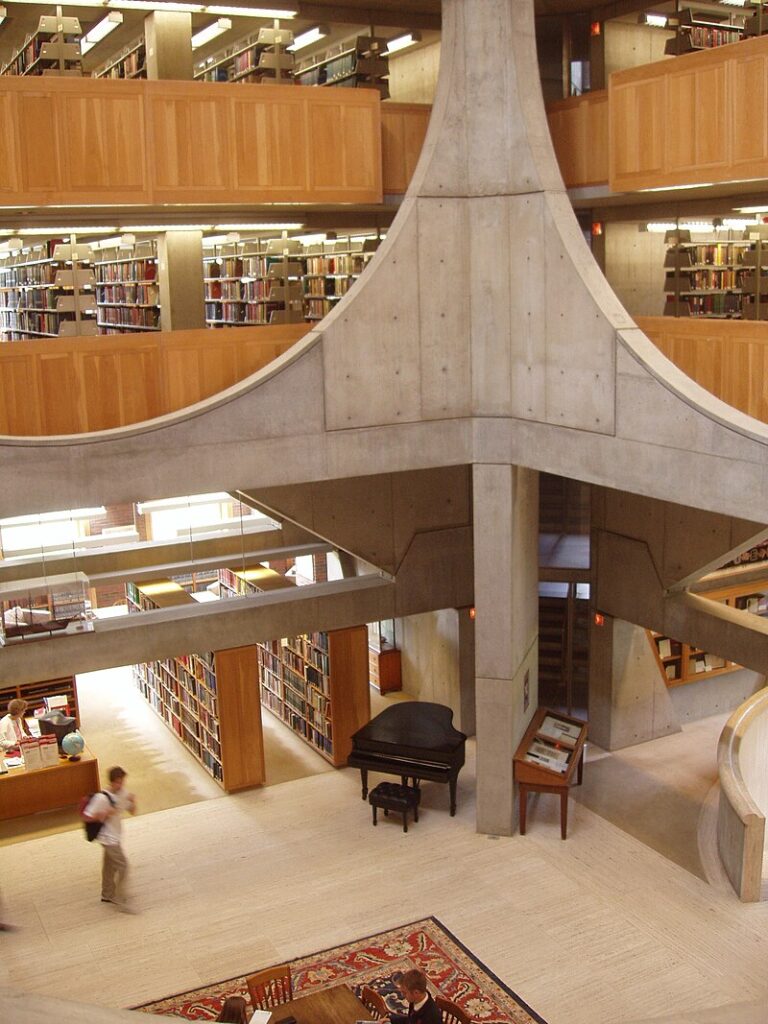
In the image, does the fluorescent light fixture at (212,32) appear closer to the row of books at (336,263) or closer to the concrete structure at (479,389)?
the row of books at (336,263)

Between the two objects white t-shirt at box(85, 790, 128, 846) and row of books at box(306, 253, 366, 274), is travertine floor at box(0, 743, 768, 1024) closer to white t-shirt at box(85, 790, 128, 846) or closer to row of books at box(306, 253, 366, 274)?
white t-shirt at box(85, 790, 128, 846)

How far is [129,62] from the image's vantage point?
1239 centimetres

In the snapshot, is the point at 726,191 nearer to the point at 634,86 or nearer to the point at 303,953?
the point at 634,86

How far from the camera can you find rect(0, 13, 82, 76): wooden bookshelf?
33.5 feet

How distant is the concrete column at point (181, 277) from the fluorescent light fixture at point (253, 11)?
2.21 metres

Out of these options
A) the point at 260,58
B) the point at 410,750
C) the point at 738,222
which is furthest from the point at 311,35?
the point at 410,750

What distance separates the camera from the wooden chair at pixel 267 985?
23.3 feet

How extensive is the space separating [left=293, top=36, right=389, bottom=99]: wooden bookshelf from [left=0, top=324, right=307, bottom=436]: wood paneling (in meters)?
3.96

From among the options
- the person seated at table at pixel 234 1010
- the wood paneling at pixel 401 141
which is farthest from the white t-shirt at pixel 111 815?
the wood paneling at pixel 401 141

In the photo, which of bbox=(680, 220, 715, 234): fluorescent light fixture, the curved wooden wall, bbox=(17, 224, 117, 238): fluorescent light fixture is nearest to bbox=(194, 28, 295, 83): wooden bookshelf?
bbox=(17, 224, 117, 238): fluorescent light fixture

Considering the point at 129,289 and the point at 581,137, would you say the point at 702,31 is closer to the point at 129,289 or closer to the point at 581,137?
the point at 581,137

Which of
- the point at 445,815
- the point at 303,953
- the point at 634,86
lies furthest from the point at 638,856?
the point at 634,86

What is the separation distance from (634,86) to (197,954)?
831 cm

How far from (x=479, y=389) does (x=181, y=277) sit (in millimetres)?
3310
